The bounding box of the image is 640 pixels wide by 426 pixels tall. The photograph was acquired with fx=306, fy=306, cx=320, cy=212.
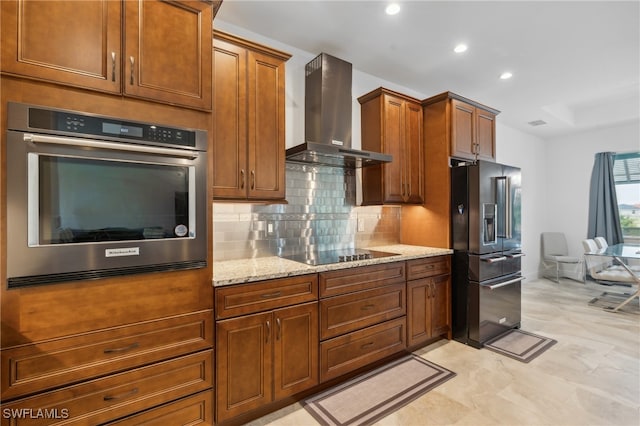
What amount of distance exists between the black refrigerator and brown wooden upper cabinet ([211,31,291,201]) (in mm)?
1957

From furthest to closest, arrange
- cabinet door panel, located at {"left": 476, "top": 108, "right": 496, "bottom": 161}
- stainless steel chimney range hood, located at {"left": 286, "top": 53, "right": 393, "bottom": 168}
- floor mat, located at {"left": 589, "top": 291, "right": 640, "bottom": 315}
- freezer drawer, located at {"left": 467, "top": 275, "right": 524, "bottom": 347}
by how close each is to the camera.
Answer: floor mat, located at {"left": 589, "top": 291, "right": 640, "bottom": 315} < cabinet door panel, located at {"left": 476, "top": 108, "right": 496, "bottom": 161} < freezer drawer, located at {"left": 467, "top": 275, "right": 524, "bottom": 347} < stainless steel chimney range hood, located at {"left": 286, "top": 53, "right": 393, "bottom": 168}

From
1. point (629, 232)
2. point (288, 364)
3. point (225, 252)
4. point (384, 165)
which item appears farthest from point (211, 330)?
point (629, 232)

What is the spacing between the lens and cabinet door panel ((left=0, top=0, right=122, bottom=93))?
51.9 inches

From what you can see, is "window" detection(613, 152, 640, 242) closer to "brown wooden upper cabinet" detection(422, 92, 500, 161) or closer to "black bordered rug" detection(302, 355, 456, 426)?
"brown wooden upper cabinet" detection(422, 92, 500, 161)

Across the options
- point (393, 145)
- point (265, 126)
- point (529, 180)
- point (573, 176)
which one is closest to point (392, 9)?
point (393, 145)

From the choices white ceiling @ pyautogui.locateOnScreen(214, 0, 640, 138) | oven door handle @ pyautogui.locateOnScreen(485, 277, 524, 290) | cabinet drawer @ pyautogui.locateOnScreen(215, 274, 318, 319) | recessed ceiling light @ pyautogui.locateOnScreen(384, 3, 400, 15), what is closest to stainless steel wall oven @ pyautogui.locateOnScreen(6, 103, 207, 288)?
cabinet drawer @ pyautogui.locateOnScreen(215, 274, 318, 319)

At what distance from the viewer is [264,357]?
77.4 inches

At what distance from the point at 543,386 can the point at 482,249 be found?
1217mm

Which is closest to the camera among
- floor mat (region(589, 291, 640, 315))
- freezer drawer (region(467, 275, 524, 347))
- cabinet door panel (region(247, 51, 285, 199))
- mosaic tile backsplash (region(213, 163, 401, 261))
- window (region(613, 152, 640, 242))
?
cabinet door panel (region(247, 51, 285, 199))

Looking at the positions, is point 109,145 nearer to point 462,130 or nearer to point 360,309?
point 360,309

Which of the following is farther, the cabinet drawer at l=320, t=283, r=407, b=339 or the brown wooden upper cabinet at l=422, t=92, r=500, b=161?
the brown wooden upper cabinet at l=422, t=92, r=500, b=161

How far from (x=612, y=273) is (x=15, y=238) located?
639 centimetres

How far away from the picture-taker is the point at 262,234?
271cm

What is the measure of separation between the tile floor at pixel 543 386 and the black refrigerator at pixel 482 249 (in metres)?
0.31
